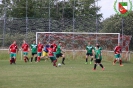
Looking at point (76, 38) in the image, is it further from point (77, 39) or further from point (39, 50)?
point (39, 50)

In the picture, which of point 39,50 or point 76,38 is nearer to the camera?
point 39,50

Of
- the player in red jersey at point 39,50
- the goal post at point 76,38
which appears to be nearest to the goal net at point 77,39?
the goal post at point 76,38

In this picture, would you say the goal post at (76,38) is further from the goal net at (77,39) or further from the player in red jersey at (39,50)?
the player in red jersey at (39,50)

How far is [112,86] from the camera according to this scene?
1673cm

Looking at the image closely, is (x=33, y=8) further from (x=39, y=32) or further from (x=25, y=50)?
(x=25, y=50)

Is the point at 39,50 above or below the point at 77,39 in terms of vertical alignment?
below

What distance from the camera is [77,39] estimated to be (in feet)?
136

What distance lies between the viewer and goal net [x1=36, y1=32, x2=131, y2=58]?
132 ft

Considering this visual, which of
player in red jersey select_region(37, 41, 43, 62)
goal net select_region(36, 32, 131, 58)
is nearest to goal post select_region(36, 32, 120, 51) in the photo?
goal net select_region(36, 32, 131, 58)

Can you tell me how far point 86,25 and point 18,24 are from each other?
6.88m

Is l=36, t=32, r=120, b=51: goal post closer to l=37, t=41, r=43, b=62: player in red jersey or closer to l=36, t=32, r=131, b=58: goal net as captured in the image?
l=36, t=32, r=131, b=58: goal net

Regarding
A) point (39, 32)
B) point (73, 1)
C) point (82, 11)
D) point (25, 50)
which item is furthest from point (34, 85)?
point (82, 11)

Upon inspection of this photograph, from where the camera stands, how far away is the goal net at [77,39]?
40.3 m

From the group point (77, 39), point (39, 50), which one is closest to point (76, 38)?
point (77, 39)
